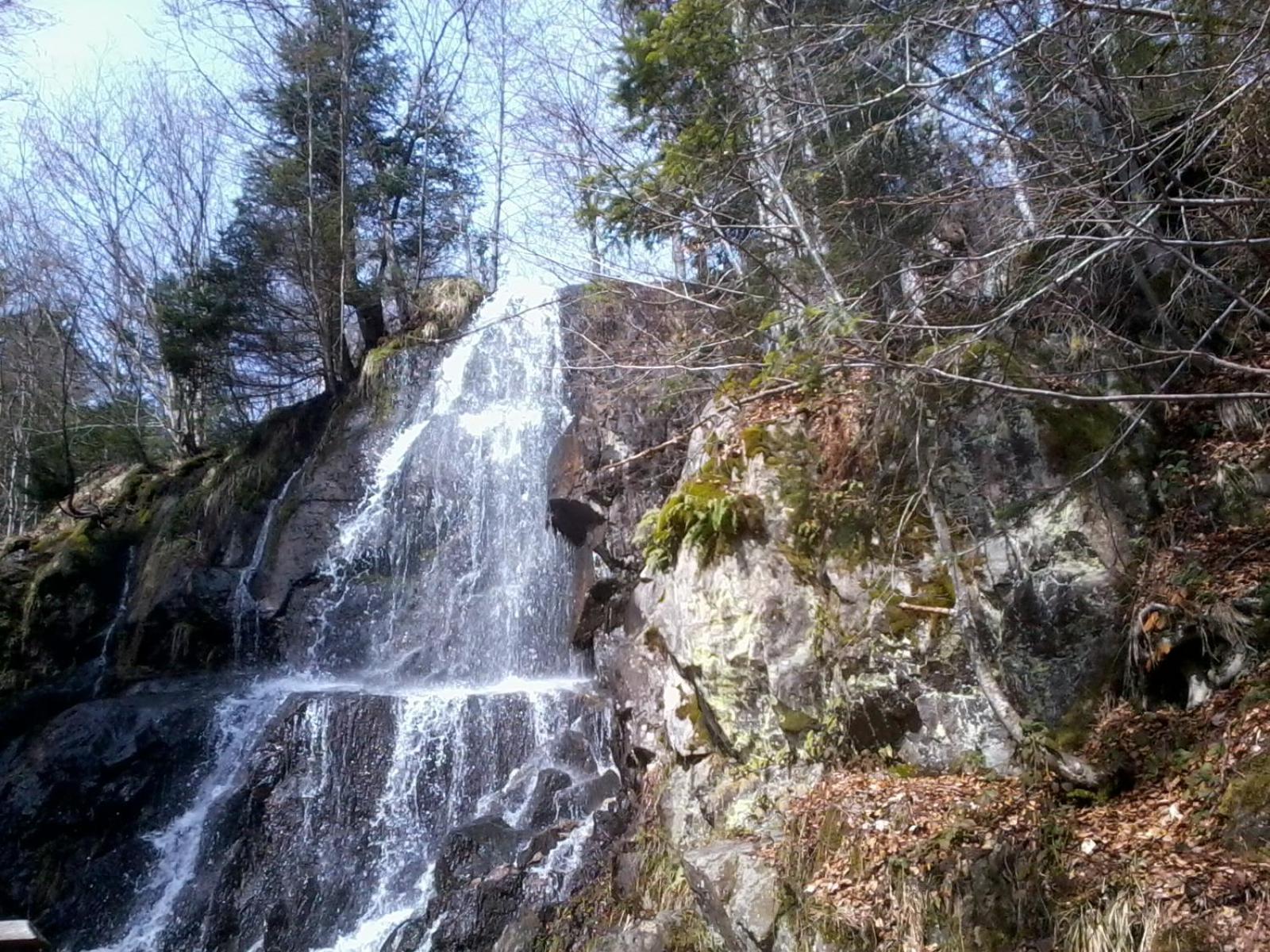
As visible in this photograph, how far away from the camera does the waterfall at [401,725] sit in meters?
7.87

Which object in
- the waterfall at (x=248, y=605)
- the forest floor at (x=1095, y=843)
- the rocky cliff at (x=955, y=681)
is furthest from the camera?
the waterfall at (x=248, y=605)

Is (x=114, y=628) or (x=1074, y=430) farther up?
(x=1074, y=430)

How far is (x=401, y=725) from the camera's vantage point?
29.6 feet

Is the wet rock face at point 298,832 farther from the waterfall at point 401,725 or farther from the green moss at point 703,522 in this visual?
the green moss at point 703,522

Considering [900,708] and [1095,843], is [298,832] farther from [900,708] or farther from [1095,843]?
[1095,843]

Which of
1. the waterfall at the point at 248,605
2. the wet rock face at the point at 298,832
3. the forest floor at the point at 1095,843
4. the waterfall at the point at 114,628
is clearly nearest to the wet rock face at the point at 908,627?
the forest floor at the point at 1095,843

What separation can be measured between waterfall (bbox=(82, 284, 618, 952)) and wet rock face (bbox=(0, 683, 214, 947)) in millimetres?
363

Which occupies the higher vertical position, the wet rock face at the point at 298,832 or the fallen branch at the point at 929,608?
the fallen branch at the point at 929,608

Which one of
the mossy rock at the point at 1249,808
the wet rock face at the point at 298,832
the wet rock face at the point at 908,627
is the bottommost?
the wet rock face at the point at 298,832

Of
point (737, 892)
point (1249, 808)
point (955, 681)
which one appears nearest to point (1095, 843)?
point (1249, 808)

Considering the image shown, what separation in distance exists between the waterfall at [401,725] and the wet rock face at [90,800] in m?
0.36

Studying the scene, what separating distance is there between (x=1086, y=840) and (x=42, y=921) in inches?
395

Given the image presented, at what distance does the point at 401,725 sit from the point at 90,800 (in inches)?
158

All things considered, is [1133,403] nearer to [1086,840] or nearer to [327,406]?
[1086,840]
